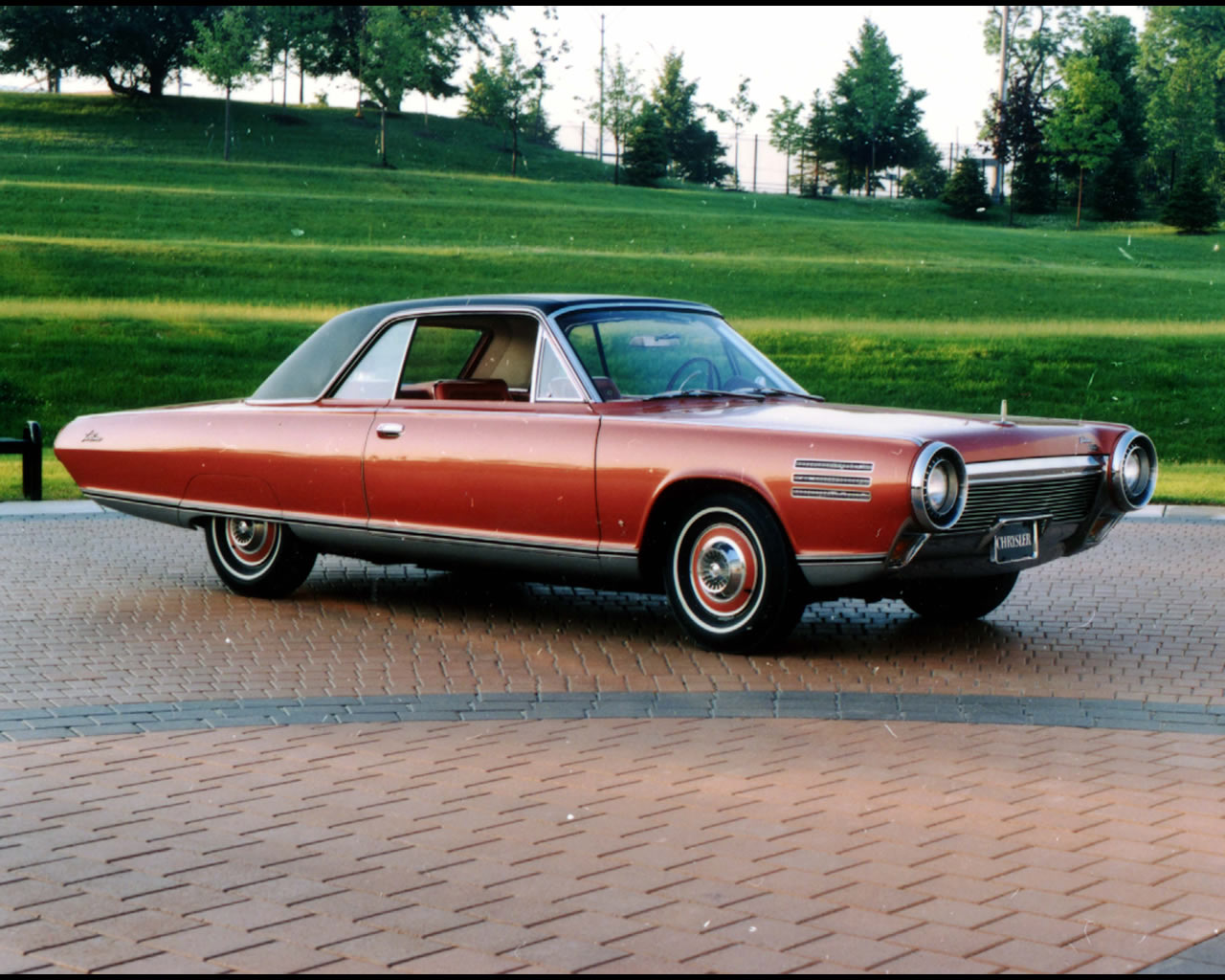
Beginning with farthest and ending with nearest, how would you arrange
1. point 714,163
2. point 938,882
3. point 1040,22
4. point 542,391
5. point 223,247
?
point 1040,22, point 714,163, point 223,247, point 542,391, point 938,882

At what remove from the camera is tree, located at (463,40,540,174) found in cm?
6494

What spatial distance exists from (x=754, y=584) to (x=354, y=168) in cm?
5143

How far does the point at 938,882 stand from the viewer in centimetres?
433

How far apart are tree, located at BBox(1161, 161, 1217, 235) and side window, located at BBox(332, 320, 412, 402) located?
2096 inches

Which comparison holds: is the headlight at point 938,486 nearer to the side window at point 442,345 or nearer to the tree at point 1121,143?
the side window at point 442,345

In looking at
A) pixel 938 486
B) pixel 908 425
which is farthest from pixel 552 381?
pixel 938 486

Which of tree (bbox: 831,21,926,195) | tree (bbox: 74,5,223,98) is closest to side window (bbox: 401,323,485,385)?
tree (bbox: 74,5,223,98)

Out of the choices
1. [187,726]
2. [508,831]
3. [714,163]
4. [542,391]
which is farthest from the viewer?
[714,163]

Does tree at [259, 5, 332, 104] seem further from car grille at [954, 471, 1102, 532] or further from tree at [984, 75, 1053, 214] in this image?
car grille at [954, 471, 1102, 532]

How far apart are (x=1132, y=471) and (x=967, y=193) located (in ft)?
191

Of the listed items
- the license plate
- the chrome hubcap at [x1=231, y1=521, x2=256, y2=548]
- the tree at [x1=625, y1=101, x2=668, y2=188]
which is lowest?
the chrome hubcap at [x1=231, y1=521, x2=256, y2=548]

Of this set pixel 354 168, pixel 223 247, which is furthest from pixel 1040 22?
pixel 223 247

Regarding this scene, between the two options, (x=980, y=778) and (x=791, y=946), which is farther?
(x=980, y=778)

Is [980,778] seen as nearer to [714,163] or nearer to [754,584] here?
[754,584]
